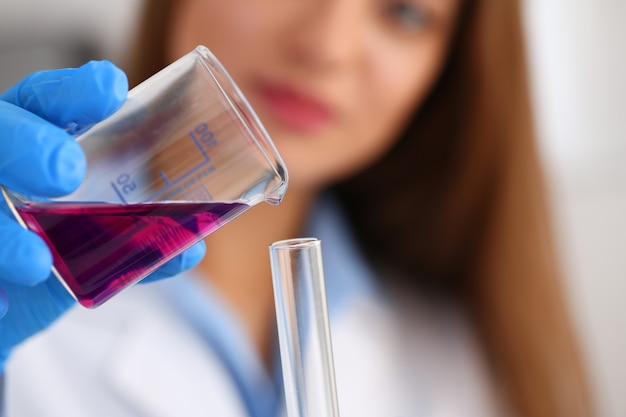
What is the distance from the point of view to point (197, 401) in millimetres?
879

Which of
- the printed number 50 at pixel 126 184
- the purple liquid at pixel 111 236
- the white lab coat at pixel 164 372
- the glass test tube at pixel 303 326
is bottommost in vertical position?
the white lab coat at pixel 164 372

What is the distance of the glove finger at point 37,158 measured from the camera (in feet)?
1.36

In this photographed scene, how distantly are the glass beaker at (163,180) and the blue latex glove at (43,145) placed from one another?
2cm

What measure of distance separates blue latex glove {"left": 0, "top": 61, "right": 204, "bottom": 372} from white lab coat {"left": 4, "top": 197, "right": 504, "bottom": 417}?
0.35 meters

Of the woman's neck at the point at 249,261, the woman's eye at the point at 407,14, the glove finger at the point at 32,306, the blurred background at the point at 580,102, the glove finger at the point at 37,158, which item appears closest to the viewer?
the glove finger at the point at 37,158

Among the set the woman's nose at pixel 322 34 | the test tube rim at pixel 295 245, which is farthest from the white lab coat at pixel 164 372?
the test tube rim at pixel 295 245

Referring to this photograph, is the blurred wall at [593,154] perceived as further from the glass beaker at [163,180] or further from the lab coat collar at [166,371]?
the glass beaker at [163,180]

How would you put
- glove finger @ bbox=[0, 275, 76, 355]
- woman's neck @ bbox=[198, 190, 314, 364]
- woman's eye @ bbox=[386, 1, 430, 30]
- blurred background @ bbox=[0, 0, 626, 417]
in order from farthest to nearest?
blurred background @ bbox=[0, 0, 626, 417]
woman's neck @ bbox=[198, 190, 314, 364]
woman's eye @ bbox=[386, 1, 430, 30]
glove finger @ bbox=[0, 275, 76, 355]

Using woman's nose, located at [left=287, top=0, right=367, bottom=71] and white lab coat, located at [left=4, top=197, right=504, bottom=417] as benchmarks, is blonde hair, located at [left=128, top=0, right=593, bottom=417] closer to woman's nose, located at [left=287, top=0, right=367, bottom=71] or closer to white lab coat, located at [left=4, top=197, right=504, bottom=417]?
white lab coat, located at [left=4, top=197, right=504, bottom=417]

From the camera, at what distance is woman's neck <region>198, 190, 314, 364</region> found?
3.58 feet

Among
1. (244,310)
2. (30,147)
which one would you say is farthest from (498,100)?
(30,147)

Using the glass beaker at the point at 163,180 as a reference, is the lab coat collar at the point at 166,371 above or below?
below

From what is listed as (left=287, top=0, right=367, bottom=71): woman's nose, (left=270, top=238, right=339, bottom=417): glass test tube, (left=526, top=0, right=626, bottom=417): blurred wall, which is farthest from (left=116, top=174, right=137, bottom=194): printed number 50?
(left=526, top=0, right=626, bottom=417): blurred wall

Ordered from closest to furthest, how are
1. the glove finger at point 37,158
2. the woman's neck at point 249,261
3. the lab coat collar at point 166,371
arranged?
the glove finger at point 37,158 → the lab coat collar at point 166,371 → the woman's neck at point 249,261
